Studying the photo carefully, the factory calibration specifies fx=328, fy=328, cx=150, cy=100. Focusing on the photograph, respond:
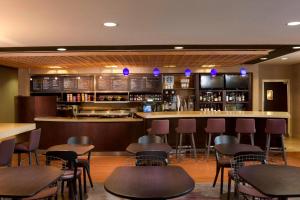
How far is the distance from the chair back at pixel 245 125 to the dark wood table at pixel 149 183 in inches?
163

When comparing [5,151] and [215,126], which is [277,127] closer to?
[215,126]

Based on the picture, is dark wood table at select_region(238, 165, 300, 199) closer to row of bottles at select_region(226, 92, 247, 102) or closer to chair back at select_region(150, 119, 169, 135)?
chair back at select_region(150, 119, 169, 135)

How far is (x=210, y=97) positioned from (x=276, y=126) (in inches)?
151

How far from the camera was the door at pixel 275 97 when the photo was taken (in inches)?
460

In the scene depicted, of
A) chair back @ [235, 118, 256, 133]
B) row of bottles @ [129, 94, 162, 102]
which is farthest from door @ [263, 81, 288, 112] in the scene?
chair back @ [235, 118, 256, 133]

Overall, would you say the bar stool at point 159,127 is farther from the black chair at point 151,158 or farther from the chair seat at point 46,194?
the chair seat at point 46,194

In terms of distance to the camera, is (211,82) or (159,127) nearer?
(159,127)

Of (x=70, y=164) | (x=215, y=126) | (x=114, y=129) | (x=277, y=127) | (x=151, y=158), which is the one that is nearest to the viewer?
(x=151, y=158)

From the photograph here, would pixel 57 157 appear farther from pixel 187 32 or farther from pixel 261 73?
pixel 261 73

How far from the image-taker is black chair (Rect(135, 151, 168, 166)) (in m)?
3.87

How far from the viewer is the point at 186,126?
718 centimetres

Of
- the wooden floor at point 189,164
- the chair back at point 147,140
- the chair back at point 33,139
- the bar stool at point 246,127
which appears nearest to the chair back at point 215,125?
the bar stool at point 246,127

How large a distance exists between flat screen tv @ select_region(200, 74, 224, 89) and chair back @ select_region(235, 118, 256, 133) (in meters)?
→ 3.45

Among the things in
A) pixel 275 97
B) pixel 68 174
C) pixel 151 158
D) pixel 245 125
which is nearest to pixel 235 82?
pixel 275 97
